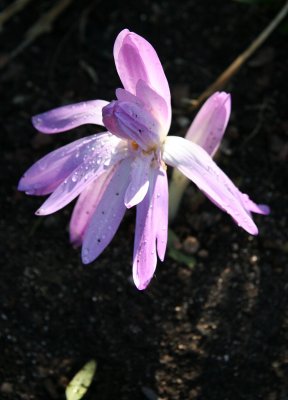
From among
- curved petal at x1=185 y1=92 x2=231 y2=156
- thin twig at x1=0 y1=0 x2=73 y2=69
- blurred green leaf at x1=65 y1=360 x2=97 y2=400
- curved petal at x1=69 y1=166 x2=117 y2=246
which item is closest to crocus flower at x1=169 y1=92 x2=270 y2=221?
curved petal at x1=185 y1=92 x2=231 y2=156

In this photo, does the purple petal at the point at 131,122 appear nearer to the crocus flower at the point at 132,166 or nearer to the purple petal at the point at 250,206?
the crocus flower at the point at 132,166

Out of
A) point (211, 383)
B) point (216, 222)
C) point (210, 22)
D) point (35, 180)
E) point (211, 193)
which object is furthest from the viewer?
point (210, 22)

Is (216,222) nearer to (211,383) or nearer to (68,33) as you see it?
(211,383)

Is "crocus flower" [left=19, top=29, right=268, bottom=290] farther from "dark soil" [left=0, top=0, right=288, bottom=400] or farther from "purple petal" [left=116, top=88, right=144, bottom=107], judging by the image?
"dark soil" [left=0, top=0, right=288, bottom=400]

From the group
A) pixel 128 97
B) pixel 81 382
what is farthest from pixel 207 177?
pixel 81 382

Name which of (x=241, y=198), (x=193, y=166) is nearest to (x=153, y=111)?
(x=193, y=166)

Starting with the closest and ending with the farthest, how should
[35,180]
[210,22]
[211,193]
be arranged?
1. [211,193]
2. [35,180]
3. [210,22]

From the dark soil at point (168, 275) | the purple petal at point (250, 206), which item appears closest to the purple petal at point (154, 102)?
the purple petal at point (250, 206)
